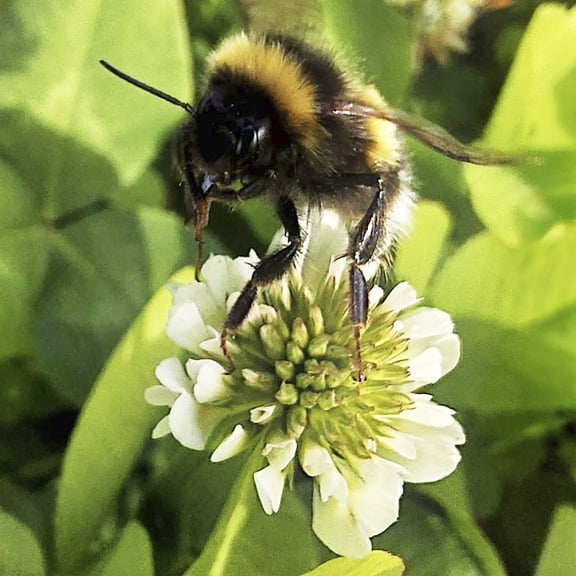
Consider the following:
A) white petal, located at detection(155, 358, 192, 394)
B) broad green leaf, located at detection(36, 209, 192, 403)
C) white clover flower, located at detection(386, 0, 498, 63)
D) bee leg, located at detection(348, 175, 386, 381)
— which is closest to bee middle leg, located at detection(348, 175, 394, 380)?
bee leg, located at detection(348, 175, 386, 381)

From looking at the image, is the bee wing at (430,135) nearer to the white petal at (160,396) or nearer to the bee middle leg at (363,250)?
the bee middle leg at (363,250)

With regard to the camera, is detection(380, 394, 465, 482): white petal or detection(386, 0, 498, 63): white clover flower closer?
detection(380, 394, 465, 482): white petal

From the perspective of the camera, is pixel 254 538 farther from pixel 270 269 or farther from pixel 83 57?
pixel 83 57

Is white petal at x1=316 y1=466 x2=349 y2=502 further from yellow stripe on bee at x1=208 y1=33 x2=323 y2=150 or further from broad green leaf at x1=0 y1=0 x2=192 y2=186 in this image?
broad green leaf at x1=0 y1=0 x2=192 y2=186

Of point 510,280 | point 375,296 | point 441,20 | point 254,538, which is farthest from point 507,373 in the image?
point 441,20

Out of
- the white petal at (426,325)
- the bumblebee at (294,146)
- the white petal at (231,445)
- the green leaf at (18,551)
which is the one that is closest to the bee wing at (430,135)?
the bumblebee at (294,146)

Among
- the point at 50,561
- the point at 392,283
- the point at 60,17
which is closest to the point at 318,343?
the point at 392,283

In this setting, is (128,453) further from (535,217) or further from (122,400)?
(535,217)
